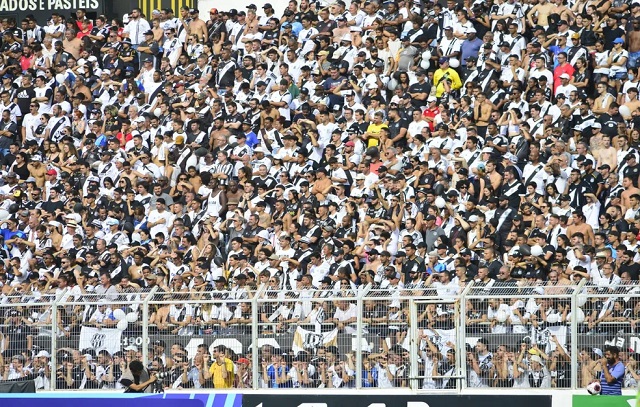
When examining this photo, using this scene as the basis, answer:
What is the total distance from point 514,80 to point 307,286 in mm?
5898

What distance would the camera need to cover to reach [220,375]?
17500 mm

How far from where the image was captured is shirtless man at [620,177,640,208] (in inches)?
797

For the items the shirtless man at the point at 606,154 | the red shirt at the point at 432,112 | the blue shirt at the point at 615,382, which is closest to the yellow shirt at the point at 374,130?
the red shirt at the point at 432,112

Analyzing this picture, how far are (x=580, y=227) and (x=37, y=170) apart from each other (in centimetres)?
1180

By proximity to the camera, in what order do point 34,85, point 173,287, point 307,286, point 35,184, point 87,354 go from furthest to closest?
point 34,85
point 35,184
point 173,287
point 307,286
point 87,354

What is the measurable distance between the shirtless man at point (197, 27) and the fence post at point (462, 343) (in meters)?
12.6

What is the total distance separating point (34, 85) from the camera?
1137 inches

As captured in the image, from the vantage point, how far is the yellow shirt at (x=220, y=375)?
1744 centimetres

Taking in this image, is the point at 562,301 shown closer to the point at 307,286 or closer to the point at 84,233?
the point at 307,286

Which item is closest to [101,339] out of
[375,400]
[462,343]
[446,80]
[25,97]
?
[375,400]

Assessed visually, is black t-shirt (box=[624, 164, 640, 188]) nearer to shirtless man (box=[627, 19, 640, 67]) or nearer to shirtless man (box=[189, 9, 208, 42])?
shirtless man (box=[627, 19, 640, 67])

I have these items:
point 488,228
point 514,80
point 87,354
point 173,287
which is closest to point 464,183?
point 488,228

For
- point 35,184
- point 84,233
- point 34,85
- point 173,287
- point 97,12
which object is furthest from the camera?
point 97,12

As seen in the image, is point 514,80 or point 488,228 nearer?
point 488,228
